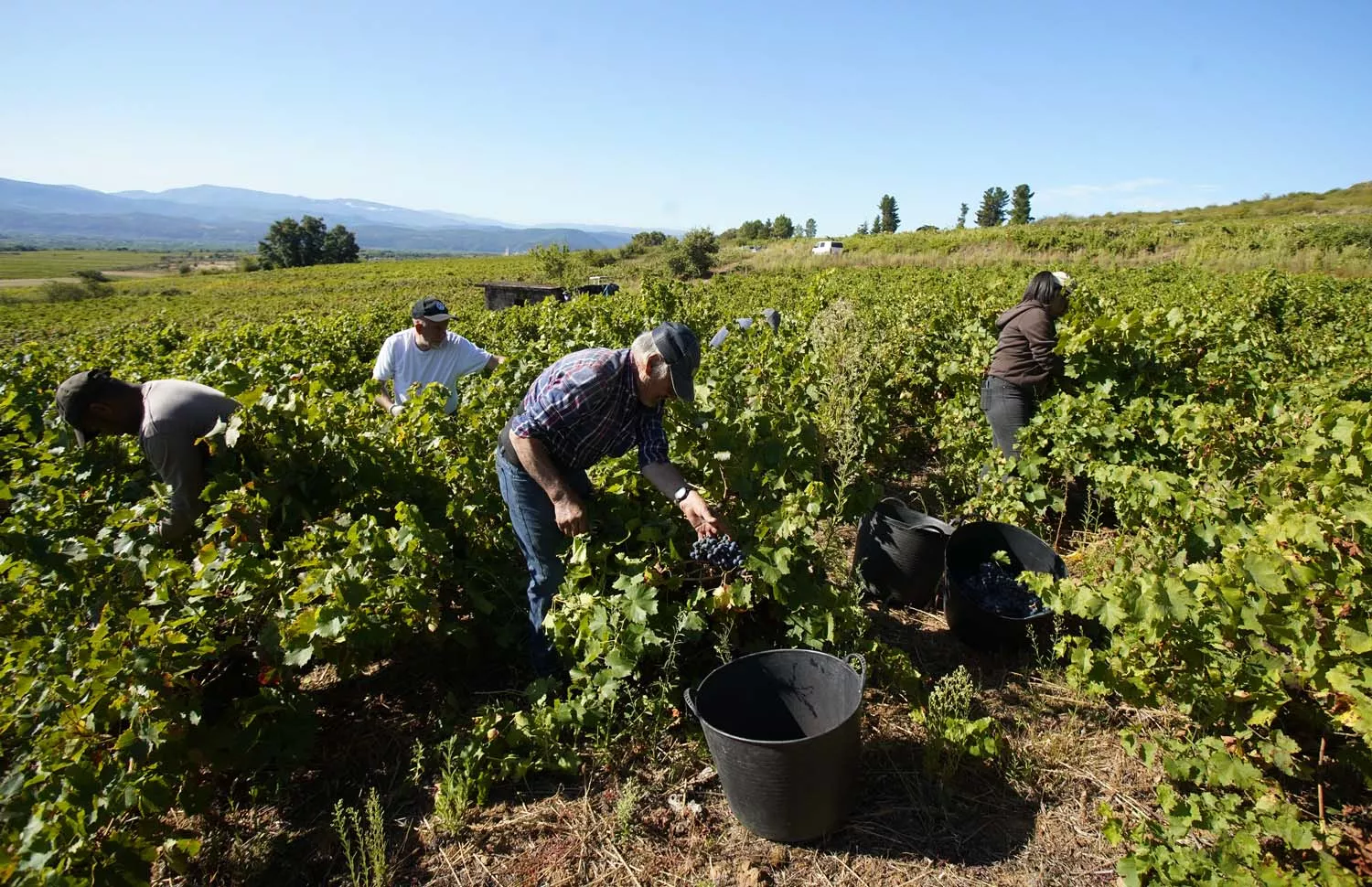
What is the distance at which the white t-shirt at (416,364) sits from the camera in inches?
181

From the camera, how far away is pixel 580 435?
2.57 meters

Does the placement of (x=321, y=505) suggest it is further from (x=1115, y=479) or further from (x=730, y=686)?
(x=1115, y=479)

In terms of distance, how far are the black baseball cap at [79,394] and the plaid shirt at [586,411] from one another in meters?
1.76

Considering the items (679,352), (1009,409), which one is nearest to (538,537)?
(679,352)

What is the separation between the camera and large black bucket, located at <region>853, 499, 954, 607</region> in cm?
355

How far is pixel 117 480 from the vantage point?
334cm

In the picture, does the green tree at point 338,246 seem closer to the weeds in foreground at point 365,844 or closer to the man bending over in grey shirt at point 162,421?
the man bending over in grey shirt at point 162,421

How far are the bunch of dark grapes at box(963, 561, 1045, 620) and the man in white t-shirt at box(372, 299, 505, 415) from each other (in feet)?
11.3

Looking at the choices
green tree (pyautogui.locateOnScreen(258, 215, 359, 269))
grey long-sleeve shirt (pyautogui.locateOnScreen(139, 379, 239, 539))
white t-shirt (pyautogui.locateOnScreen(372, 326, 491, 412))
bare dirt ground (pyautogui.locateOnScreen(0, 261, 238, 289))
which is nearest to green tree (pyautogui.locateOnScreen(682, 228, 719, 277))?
white t-shirt (pyautogui.locateOnScreen(372, 326, 491, 412))

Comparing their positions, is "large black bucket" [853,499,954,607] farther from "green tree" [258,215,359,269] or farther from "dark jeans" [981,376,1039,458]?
"green tree" [258,215,359,269]

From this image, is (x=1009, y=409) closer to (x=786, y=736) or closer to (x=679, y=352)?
(x=786, y=736)

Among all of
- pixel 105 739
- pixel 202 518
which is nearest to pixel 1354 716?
pixel 105 739

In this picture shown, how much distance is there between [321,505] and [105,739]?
4.23 feet

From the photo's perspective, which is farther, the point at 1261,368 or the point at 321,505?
the point at 1261,368
